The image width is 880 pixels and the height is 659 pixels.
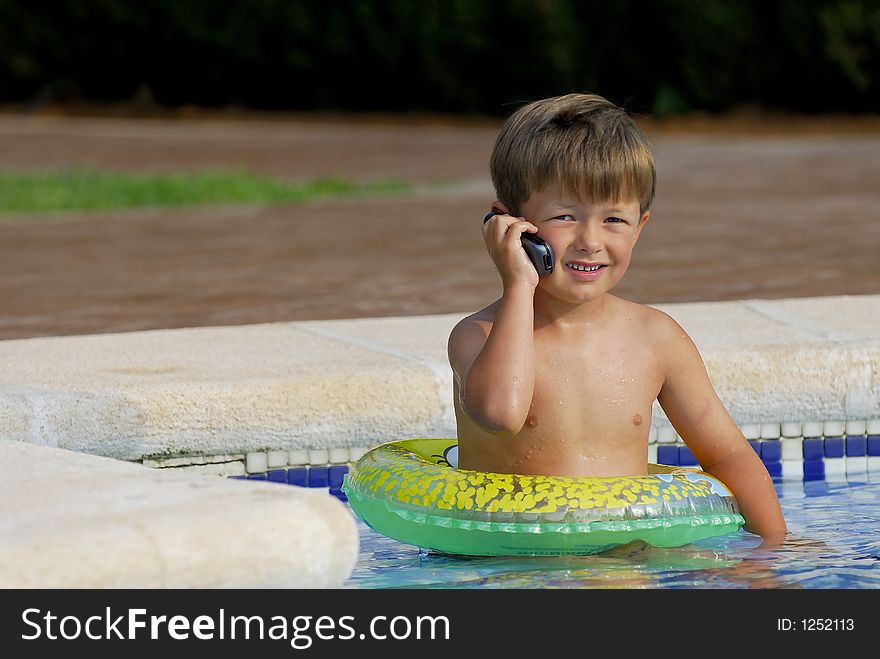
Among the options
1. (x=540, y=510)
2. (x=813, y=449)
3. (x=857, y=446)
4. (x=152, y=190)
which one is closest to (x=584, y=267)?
(x=540, y=510)

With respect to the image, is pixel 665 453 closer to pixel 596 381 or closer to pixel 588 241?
pixel 596 381

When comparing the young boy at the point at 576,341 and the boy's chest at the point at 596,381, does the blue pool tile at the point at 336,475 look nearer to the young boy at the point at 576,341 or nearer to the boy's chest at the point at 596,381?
the young boy at the point at 576,341

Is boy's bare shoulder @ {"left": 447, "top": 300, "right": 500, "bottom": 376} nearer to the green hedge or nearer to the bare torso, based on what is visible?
the bare torso

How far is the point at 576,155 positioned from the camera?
3059 mm

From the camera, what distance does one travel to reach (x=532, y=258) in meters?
3.05

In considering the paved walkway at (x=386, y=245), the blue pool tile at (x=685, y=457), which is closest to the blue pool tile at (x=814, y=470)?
the blue pool tile at (x=685, y=457)

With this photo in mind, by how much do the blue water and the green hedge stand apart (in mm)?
14273

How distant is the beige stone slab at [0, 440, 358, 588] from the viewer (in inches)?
92.2

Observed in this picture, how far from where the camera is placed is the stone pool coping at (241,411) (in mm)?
2428

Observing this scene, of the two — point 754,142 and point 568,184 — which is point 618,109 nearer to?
point 568,184

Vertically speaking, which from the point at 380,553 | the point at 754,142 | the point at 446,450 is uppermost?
the point at 754,142

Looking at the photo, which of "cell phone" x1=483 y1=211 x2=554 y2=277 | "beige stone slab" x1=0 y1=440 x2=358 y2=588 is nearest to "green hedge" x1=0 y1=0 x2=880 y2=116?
"cell phone" x1=483 y1=211 x2=554 y2=277
